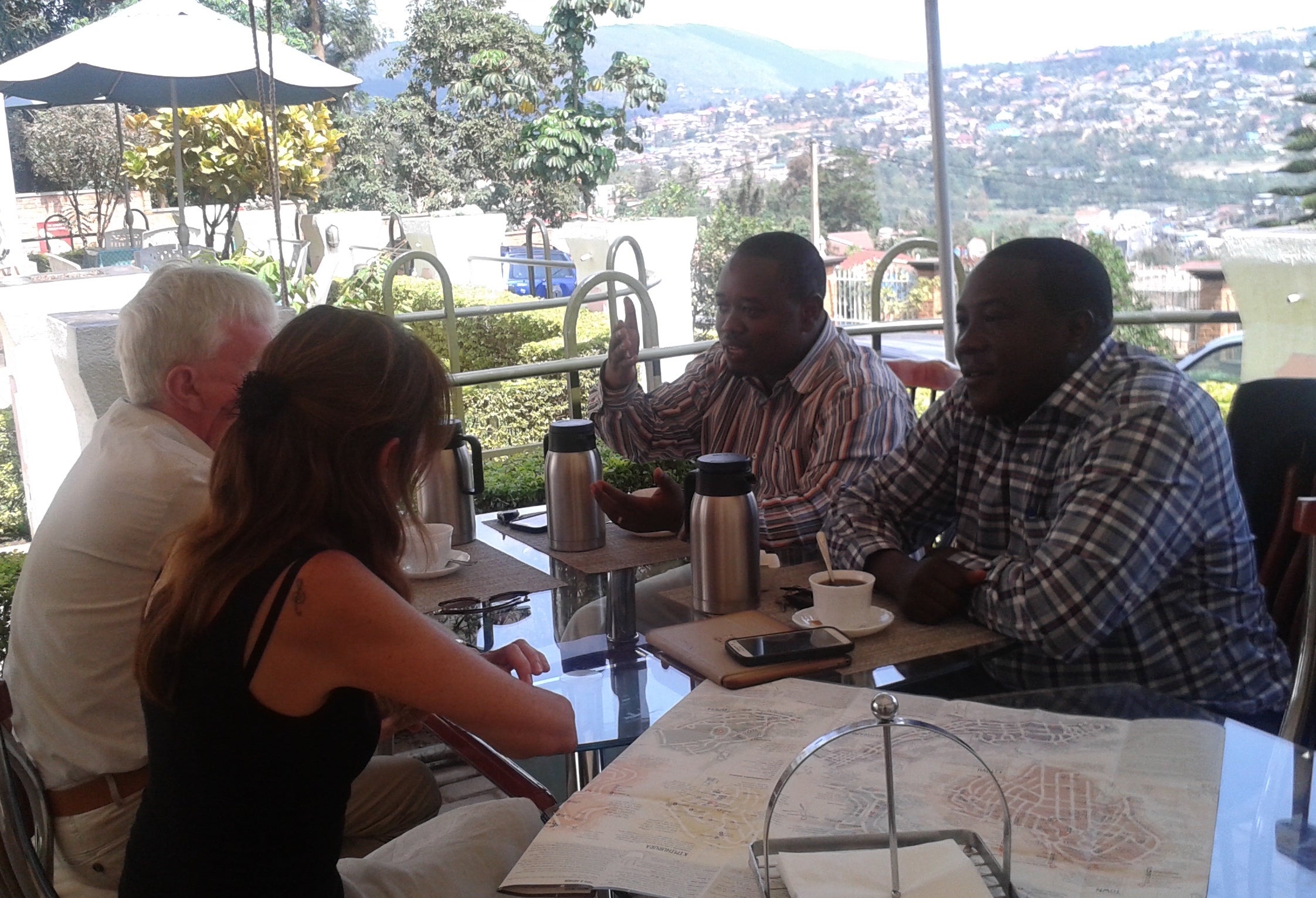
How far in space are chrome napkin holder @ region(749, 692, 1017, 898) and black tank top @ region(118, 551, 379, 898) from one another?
547mm

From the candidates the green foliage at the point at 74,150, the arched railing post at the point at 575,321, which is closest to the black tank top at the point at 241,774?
the arched railing post at the point at 575,321

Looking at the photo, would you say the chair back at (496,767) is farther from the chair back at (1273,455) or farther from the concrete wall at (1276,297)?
the concrete wall at (1276,297)

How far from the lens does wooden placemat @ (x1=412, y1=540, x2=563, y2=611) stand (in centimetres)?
209

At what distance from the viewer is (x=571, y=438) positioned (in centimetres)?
242

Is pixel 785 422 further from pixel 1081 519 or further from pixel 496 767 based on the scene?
pixel 496 767

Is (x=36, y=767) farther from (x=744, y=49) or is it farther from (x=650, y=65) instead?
(x=650, y=65)

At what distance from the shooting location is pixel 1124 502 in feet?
5.79

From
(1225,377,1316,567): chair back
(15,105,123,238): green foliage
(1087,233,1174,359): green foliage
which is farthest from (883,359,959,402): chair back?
(15,105,123,238): green foliage

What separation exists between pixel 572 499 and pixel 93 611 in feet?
3.12

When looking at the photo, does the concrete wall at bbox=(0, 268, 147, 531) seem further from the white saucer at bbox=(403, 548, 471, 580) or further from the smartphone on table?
the smartphone on table

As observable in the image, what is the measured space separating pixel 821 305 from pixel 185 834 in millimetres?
1949

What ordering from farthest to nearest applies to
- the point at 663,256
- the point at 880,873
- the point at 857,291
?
the point at 663,256 < the point at 857,291 < the point at 880,873

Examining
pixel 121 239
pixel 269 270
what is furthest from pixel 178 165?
pixel 121 239

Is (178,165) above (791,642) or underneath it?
above
